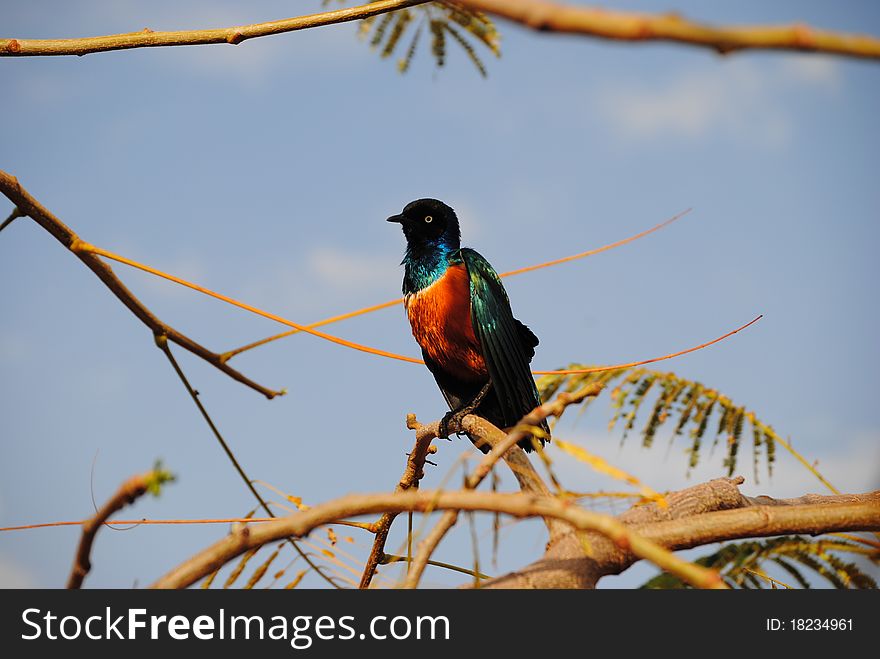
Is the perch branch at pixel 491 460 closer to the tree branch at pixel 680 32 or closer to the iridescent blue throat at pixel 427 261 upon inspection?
the tree branch at pixel 680 32

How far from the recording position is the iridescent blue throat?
4.27 meters

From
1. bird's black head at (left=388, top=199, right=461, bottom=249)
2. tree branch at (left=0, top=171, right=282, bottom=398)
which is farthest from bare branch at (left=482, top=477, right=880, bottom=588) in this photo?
bird's black head at (left=388, top=199, right=461, bottom=249)

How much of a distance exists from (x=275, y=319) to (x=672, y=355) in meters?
1.19

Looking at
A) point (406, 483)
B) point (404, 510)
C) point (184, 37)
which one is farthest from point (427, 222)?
point (404, 510)

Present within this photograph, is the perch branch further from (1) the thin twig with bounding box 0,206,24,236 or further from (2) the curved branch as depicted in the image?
(1) the thin twig with bounding box 0,206,24,236

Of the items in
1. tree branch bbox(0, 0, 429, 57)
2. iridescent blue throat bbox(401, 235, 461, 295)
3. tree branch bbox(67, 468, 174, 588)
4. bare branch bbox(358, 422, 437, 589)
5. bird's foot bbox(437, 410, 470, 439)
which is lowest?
tree branch bbox(67, 468, 174, 588)

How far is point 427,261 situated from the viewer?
435 centimetres

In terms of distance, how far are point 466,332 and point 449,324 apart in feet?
0.31

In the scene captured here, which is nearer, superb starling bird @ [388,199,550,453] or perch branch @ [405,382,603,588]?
perch branch @ [405,382,603,588]

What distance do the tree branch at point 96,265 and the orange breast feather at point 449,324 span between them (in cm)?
120

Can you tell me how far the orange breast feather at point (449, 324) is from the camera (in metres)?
4.00

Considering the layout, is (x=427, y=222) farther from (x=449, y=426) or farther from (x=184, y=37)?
(x=184, y=37)
